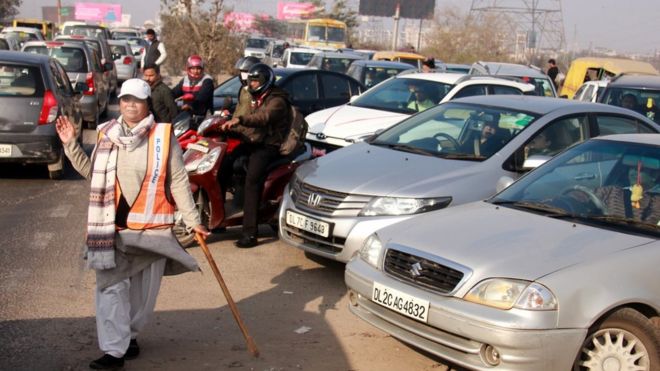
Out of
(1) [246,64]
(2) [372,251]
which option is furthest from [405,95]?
(2) [372,251]

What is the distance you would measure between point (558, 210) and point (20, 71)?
26.1 feet

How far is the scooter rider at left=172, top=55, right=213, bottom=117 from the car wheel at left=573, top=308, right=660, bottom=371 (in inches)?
278

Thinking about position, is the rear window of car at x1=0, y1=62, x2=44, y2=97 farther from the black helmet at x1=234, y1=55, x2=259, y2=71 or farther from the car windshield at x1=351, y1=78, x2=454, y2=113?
the car windshield at x1=351, y1=78, x2=454, y2=113

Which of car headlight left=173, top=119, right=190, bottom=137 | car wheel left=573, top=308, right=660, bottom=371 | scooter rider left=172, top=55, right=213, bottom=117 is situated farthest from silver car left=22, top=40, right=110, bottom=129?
car wheel left=573, top=308, right=660, bottom=371

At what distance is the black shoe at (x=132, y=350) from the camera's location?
17.0ft

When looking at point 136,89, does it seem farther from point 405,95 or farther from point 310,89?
point 310,89

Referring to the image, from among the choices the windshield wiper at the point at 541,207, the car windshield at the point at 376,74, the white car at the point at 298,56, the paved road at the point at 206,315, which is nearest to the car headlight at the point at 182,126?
the paved road at the point at 206,315

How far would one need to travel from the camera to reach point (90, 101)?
16.1m

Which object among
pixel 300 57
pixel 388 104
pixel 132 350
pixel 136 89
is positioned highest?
pixel 136 89

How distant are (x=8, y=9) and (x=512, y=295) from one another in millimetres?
73997

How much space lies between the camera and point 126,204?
4871mm

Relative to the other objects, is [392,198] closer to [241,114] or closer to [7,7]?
[241,114]

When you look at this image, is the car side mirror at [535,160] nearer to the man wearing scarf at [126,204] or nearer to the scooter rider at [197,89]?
the man wearing scarf at [126,204]

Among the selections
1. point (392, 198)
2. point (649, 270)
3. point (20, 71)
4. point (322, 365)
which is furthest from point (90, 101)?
point (649, 270)
